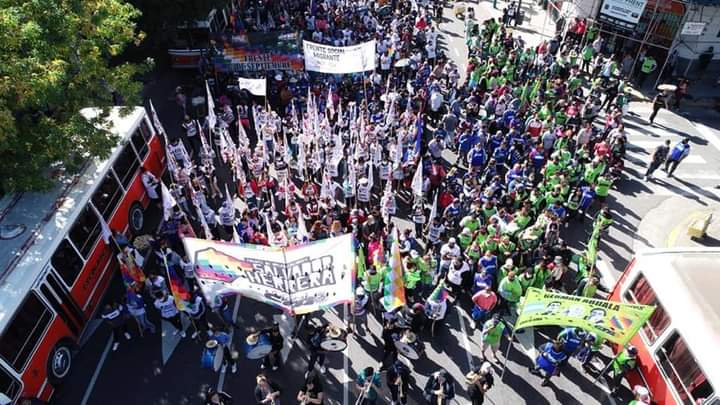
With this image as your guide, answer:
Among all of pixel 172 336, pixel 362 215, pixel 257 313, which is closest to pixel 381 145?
pixel 362 215

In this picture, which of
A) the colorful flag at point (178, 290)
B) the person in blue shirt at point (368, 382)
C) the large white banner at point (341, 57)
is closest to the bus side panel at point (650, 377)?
the person in blue shirt at point (368, 382)

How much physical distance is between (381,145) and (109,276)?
30.6ft

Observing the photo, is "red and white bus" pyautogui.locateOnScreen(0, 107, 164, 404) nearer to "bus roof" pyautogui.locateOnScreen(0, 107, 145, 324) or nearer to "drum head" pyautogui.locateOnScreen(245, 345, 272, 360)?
"bus roof" pyautogui.locateOnScreen(0, 107, 145, 324)

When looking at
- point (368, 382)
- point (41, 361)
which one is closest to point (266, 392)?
point (368, 382)

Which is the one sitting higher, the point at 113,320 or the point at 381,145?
the point at 381,145

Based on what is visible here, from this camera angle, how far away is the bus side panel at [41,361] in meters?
9.49

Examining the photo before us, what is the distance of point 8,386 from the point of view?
8969 millimetres

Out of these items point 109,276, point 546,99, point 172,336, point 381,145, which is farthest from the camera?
point 546,99

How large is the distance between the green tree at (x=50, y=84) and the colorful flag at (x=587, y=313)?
404 inches

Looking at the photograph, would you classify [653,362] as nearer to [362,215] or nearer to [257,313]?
[362,215]

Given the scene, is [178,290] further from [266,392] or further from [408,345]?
[408,345]

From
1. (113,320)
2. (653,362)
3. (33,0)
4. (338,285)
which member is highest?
(33,0)

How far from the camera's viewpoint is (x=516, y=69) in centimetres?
2194

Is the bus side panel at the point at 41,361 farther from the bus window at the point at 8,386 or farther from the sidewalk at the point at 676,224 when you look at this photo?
the sidewalk at the point at 676,224
